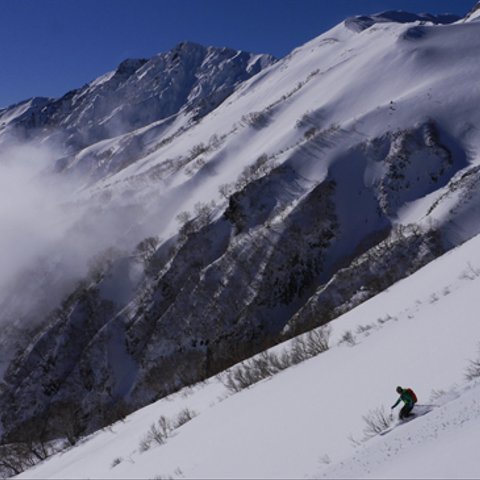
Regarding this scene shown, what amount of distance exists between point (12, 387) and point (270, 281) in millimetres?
33285

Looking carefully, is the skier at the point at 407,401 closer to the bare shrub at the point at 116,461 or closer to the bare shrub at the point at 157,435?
the bare shrub at the point at 157,435

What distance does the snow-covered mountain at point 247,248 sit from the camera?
4922cm

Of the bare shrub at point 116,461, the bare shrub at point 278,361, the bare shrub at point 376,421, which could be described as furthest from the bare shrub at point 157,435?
the bare shrub at point 376,421

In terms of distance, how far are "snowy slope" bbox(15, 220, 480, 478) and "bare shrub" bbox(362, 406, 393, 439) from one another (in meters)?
0.17

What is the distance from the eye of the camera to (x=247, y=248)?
54.6m

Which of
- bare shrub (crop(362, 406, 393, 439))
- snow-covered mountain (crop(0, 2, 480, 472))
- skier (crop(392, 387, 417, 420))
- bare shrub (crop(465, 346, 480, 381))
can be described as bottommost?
bare shrub (crop(362, 406, 393, 439))

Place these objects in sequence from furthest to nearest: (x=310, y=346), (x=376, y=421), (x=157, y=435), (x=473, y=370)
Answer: (x=310, y=346) < (x=157, y=435) < (x=376, y=421) < (x=473, y=370)

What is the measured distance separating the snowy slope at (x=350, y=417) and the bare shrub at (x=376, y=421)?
0.17 m

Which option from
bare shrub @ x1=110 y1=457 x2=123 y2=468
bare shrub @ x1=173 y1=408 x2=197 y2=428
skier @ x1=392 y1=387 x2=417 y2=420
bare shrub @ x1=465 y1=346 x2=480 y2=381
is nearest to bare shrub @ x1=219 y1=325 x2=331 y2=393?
bare shrub @ x1=173 y1=408 x2=197 y2=428

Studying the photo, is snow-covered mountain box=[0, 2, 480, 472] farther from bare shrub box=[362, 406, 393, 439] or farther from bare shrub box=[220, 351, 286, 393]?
bare shrub box=[362, 406, 393, 439]

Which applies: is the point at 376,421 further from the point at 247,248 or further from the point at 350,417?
the point at 247,248

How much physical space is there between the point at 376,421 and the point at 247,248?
4535cm

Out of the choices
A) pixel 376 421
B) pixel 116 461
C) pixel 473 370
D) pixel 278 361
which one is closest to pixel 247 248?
pixel 278 361

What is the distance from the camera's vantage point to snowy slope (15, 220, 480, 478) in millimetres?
7273
